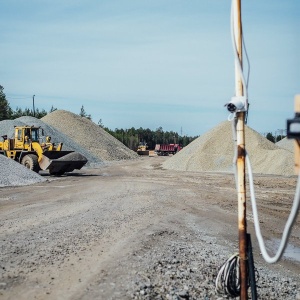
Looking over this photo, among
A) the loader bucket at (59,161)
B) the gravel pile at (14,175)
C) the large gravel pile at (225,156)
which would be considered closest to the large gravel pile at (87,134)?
the large gravel pile at (225,156)

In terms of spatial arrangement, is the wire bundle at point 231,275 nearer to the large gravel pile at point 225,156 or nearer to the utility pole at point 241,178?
the utility pole at point 241,178

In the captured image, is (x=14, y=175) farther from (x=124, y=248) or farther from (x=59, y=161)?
(x=124, y=248)

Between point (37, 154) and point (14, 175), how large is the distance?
508cm

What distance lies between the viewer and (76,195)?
15.4m

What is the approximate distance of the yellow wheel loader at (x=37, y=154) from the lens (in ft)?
82.2

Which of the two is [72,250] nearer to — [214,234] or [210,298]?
[210,298]

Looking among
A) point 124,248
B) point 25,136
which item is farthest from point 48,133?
point 124,248

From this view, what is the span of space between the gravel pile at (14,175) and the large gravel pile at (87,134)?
34341 mm

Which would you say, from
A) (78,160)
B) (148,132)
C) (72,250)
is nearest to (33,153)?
(78,160)

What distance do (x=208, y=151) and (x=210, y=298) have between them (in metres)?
35.3

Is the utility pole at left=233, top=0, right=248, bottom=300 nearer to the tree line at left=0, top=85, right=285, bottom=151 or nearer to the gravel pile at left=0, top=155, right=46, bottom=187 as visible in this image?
the gravel pile at left=0, top=155, right=46, bottom=187

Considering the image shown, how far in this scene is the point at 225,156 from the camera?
38.8 metres

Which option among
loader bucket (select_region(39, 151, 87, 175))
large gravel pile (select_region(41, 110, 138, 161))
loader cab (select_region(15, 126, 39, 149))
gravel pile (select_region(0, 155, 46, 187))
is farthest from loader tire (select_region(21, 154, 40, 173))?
large gravel pile (select_region(41, 110, 138, 161))

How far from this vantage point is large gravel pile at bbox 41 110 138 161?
5943cm
